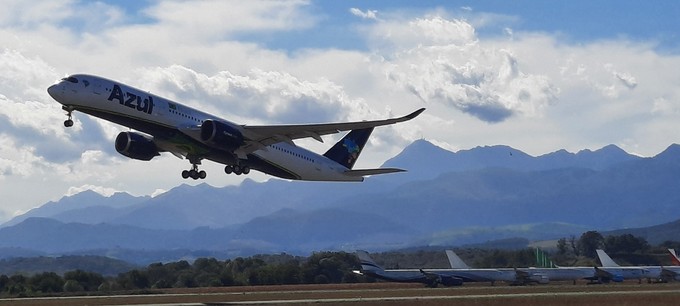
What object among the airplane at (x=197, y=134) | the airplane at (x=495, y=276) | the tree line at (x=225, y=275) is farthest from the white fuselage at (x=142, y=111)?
the airplane at (x=495, y=276)

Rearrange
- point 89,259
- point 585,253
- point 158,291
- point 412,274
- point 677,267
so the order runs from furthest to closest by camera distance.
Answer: point 89,259 → point 585,253 → point 677,267 → point 412,274 → point 158,291

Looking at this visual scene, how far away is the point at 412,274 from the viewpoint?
285 feet

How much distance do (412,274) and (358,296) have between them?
24.2 metres

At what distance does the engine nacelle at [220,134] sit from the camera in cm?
5831

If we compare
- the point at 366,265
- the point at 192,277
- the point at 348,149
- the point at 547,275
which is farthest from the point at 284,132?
the point at 547,275

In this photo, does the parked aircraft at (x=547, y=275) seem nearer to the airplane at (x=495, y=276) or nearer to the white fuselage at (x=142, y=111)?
the airplane at (x=495, y=276)

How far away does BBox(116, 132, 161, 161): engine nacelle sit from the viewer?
205 ft

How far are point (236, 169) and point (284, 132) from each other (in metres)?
5.23

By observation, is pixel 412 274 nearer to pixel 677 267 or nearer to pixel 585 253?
pixel 677 267

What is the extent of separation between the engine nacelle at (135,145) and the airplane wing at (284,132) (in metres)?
6.02

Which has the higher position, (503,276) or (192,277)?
(503,276)

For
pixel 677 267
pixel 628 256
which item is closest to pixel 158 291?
pixel 677 267

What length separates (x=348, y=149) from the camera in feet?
234

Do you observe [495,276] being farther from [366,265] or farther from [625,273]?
[625,273]
